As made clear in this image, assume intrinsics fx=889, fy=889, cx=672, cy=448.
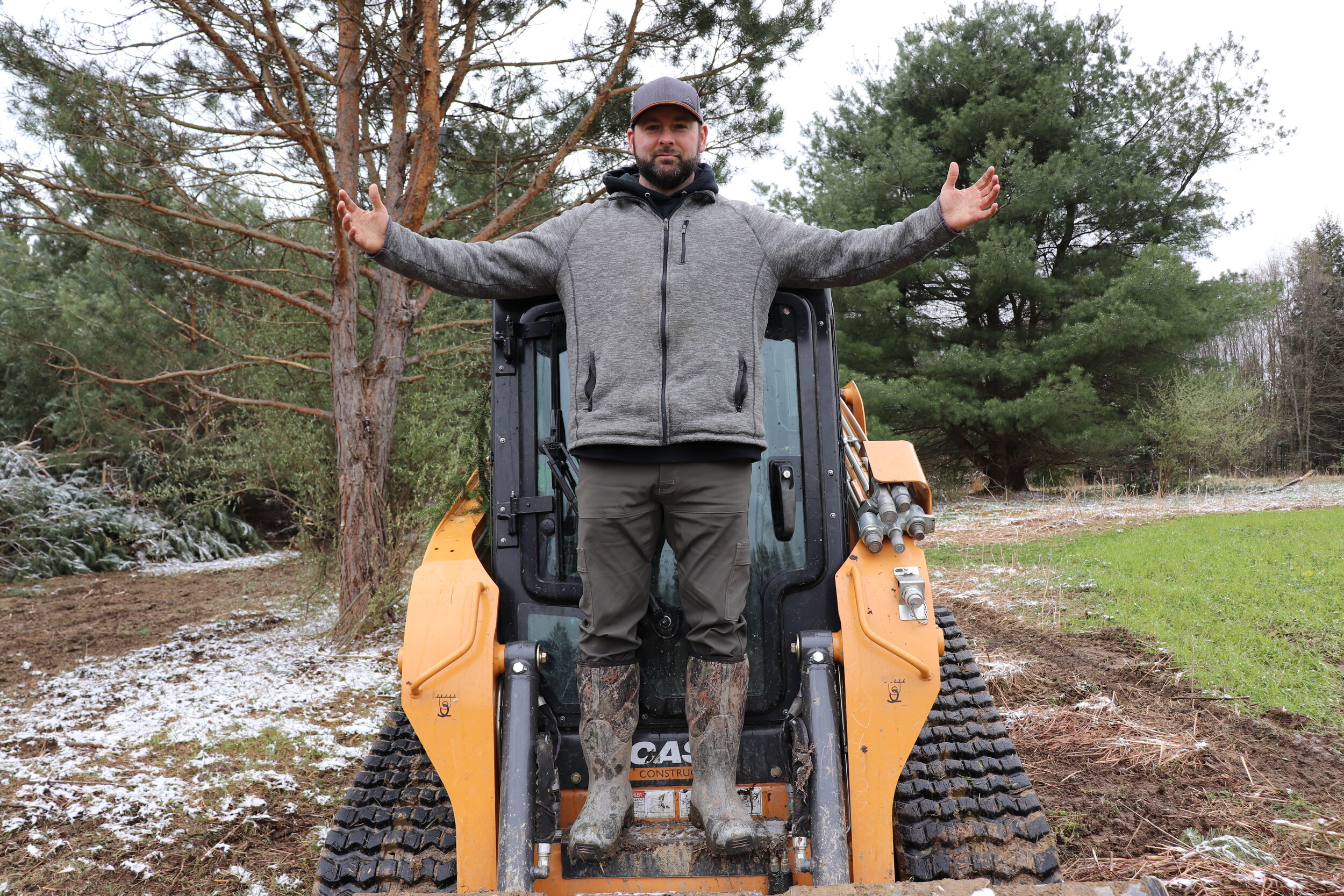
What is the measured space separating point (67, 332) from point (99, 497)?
2356 mm

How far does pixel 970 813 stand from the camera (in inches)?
95.4

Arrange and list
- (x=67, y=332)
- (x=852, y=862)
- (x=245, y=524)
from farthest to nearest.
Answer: (x=245, y=524)
(x=67, y=332)
(x=852, y=862)

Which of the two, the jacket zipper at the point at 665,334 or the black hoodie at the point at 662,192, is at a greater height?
the black hoodie at the point at 662,192

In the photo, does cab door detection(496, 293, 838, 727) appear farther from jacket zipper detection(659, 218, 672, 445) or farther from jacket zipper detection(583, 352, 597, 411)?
jacket zipper detection(659, 218, 672, 445)

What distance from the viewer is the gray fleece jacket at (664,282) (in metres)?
2.26

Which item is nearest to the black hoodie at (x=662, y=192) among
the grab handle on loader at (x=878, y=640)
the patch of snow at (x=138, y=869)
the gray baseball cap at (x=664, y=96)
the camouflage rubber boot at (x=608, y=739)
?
the gray baseball cap at (x=664, y=96)

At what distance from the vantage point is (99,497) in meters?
12.7

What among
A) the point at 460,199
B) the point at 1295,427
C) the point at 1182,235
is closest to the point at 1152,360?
the point at 1182,235

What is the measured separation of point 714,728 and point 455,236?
24.7ft

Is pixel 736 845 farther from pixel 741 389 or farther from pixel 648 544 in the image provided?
pixel 741 389

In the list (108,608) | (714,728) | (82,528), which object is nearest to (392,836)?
(714,728)

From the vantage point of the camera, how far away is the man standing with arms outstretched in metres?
2.24

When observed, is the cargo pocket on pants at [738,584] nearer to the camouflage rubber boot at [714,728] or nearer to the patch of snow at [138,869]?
the camouflage rubber boot at [714,728]

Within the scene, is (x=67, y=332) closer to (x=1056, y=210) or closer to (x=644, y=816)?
(x=644, y=816)
